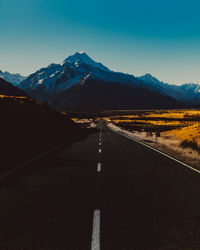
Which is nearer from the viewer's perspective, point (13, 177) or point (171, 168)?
point (13, 177)

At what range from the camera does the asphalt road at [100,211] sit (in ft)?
11.3

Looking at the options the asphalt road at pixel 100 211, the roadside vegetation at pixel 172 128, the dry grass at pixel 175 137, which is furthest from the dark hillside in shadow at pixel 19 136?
the roadside vegetation at pixel 172 128

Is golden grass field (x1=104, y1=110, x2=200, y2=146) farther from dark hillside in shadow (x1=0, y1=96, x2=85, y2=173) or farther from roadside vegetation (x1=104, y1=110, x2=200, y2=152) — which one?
dark hillside in shadow (x1=0, y1=96, x2=85, y2=173)

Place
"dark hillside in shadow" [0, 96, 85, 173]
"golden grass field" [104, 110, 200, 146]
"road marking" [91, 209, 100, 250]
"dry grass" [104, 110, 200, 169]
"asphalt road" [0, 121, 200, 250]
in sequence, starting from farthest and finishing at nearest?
"golden grass field" [104, 110, 200, 146]
"dry grass" [104, 110, 200, 169]
"dark hillside in shadow" [0, 96, 85, 173]
"asphalt road" [0, 121, 200, 250]
"road marking" [91, 209, 100, 250]

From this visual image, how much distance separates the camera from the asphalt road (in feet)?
11.3

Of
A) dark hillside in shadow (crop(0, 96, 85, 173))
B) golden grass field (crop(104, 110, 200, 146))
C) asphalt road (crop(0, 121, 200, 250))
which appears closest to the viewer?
asphalt road (crop(0, 121, 200, 250))

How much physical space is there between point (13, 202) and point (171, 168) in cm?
634

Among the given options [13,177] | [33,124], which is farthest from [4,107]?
[13,177]

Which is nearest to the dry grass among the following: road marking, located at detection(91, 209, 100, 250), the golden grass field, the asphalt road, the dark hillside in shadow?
the golden grass field

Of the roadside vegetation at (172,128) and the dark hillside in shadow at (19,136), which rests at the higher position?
the dark hillside in shadow at (19,136)

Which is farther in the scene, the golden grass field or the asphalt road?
the golden grass field

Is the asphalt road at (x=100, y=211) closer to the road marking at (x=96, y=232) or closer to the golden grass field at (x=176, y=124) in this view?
the road marking at (x=96, y=232)

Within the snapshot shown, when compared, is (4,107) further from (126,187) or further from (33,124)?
(126,187)

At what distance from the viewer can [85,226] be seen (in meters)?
3.90
